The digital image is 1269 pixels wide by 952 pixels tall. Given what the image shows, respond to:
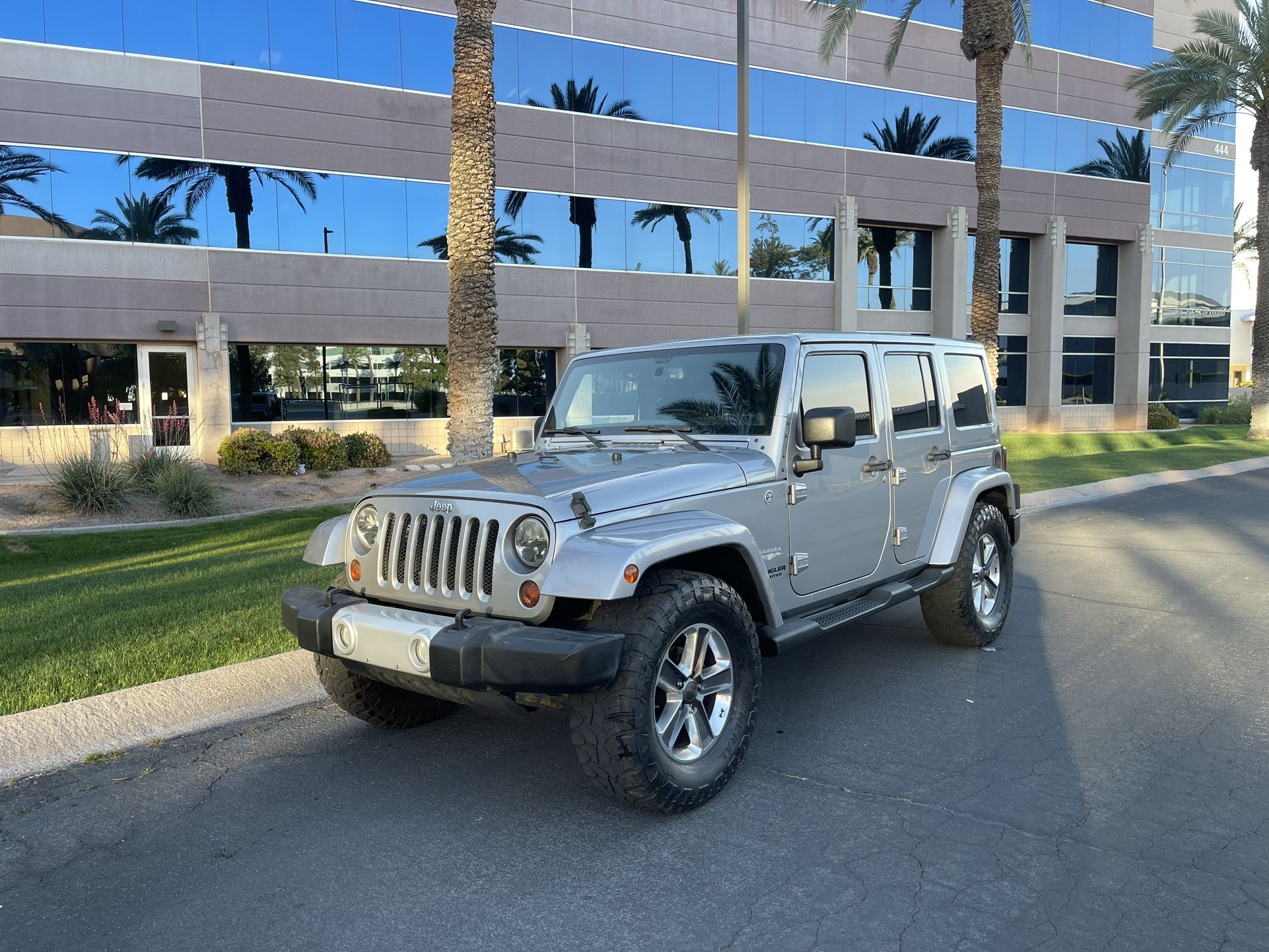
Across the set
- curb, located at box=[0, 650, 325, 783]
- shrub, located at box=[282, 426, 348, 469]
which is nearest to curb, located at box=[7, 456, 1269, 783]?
curb, located at box=[0, 650, 325, 783]

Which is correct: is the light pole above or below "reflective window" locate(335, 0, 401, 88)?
below

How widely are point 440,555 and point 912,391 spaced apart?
10.7 feet

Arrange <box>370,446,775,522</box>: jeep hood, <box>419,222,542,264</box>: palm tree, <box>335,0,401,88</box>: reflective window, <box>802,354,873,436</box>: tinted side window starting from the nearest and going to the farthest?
<box>370,446,775,522</box>: jeep hood
<box>802,354,873,436</box>: tinted side window
<box>335,0,401,88</box>: reflective window
<box>419,222,542,264</box>: palm tree

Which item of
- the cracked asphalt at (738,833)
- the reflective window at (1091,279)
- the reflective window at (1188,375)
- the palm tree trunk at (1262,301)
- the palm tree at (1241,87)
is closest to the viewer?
the cracked asphalt at (738,833)

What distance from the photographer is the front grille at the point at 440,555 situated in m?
3.81

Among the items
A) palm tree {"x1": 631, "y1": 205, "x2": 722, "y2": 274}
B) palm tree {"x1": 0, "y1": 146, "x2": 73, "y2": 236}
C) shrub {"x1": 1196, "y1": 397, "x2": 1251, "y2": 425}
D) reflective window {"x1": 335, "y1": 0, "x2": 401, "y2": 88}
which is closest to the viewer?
palm tree {"x1": 0, "y1": 146, "x2": 73, "y2": 236}

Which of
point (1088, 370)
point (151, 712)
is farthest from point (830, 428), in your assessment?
point (1088, 370)

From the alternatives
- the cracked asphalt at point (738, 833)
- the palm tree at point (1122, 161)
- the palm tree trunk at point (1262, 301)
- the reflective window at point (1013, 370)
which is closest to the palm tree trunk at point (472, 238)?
the cracked asphalt at point (738, 833)

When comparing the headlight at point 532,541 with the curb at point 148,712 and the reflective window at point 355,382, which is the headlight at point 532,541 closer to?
the curb at point 148,712

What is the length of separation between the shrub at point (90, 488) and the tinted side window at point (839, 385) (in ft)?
40.1

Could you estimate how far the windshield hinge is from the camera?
12.3ft

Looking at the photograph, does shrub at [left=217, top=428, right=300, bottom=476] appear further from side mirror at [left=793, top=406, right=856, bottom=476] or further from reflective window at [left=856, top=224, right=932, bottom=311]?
reflective window at [left=856, top=224, right=932, bottom=311]

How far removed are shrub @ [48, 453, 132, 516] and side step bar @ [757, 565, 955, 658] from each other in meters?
12.3

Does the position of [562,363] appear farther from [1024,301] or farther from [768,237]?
[1024,301]
